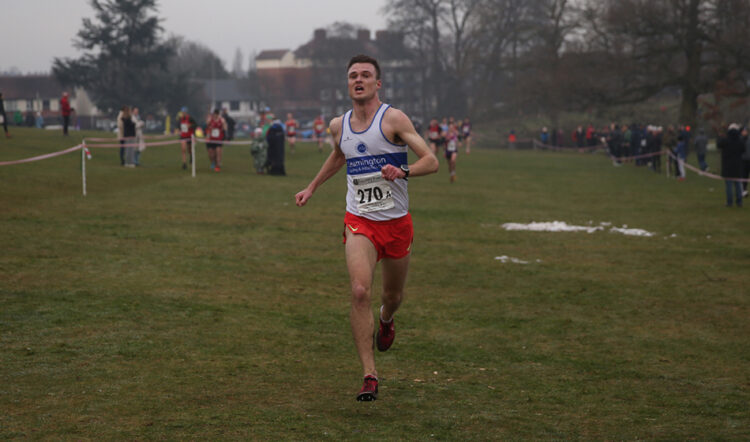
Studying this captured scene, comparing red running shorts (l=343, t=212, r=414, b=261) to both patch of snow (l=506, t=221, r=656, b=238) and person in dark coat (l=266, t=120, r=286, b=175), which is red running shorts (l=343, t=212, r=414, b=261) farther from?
person in dark coat (l=266, t=120, r=286, b=175)

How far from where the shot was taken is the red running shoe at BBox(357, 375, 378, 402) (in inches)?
216

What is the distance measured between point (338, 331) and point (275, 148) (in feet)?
71.9

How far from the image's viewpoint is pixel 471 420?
18.0ft

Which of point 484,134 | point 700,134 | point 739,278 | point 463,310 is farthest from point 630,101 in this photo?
point 463,310

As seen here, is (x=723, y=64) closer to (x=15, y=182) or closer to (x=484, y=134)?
(x=484, y=134)

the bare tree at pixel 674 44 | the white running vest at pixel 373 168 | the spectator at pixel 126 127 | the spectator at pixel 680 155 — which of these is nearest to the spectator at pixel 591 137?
the bare tree at pixel 674 44

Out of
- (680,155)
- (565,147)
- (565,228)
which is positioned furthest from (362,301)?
(565,147)

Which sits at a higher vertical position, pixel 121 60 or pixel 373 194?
pixel 121 60

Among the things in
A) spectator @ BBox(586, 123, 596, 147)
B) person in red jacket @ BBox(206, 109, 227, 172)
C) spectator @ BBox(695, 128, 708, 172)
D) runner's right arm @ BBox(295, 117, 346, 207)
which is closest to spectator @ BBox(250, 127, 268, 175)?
person in red jacket @ BBox(206, 109, 227, 172)

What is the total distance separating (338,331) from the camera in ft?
27.0

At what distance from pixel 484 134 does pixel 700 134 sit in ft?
136

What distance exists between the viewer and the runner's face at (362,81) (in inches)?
247

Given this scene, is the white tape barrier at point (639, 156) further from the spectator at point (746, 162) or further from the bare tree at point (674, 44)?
the spectator at point (746, 162)

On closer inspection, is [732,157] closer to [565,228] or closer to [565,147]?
[565,228]
